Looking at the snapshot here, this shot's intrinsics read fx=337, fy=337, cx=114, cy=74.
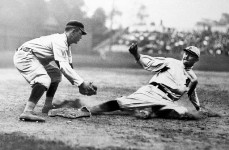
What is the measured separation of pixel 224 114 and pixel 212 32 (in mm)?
19732

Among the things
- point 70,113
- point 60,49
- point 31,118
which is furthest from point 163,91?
point 31,118

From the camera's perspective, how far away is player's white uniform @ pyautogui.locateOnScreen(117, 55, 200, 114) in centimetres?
536

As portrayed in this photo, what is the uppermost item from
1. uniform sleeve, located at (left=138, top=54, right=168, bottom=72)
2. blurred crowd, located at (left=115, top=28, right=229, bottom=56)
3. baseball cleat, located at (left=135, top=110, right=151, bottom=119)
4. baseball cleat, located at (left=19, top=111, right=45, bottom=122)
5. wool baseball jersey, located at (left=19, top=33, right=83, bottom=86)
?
wool baseball jersey, located at (left=19, top=33, right=83, bottom=86)

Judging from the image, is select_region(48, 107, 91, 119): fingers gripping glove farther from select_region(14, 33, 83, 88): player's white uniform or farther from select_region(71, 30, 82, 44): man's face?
select_region(71, 30, 82, 44): man's face

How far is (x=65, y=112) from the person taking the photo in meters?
5.30

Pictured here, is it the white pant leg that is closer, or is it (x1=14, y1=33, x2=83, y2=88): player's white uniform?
(x1=14, y1=33, x2=83, y2=88): player's white uniform

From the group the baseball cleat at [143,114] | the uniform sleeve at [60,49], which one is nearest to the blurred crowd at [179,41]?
the baseball cleat at [143,114]

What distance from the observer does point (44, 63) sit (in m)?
5.68

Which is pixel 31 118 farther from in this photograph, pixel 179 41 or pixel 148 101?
pixel 179 41

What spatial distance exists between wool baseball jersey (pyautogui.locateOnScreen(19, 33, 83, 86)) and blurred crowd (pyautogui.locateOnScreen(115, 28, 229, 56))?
19290mm

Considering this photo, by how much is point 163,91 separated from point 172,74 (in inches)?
12.6

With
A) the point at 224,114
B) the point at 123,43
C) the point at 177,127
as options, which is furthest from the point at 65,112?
the point at 123,43

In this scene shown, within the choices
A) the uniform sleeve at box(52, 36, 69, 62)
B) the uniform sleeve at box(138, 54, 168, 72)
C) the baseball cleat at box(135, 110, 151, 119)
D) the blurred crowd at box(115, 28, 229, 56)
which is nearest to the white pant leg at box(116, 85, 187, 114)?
the baseball cleat at box(135, 110, 151, 119)

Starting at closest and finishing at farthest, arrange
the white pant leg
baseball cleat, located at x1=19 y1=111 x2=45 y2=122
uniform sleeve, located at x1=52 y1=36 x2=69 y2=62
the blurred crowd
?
1. baseball cleat, located at x1=19 y1=111 x2=45 y2=122
2. uniform sleeve, located at x1=52 y1=36 x2=69 y2=62
3. the white pant leg
4. the blurred crowd
